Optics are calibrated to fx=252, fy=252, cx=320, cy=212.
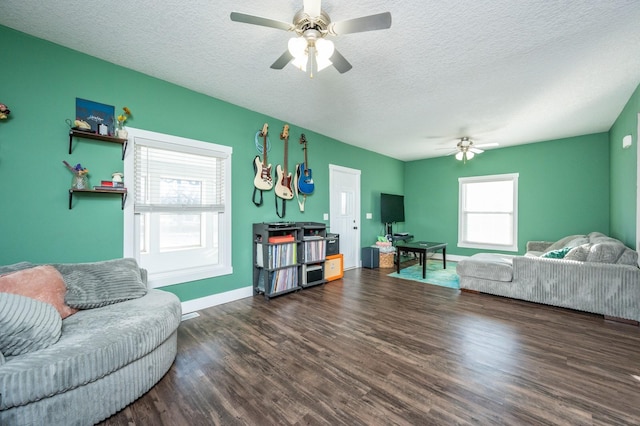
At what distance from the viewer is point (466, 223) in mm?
6121

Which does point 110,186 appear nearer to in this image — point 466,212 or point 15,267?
point 15,267

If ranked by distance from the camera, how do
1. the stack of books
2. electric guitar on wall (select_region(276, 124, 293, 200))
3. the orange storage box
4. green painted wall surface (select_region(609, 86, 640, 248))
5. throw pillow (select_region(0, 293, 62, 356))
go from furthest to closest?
the orange storage box → electric guitar on wall (select_region(276, 124, 293, 200)) → green painted wall surface (select_region(609, 86, 640, 248)) → the stack of books → throw pillow (select_region(0, 293, 62, 356))

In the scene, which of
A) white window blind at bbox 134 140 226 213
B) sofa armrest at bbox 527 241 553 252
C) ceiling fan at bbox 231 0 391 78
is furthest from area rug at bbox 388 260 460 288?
ceiling fan at bbox 231 0 391 78

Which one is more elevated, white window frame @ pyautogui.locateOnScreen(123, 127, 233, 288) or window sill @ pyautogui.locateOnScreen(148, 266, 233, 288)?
white window frame @ pyautogui.locateOnScreen(123, 127, 233, 288)

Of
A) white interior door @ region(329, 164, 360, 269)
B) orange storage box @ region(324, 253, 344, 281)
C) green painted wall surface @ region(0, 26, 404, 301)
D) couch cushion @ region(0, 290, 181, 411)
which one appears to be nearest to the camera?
couch cushion @ region(0, 290, 181, 411)

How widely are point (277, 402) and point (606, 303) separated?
3654 mm

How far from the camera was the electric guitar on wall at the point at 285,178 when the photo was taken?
392cm

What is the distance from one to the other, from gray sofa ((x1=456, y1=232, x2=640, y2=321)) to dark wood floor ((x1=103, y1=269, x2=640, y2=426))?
0.17 meters

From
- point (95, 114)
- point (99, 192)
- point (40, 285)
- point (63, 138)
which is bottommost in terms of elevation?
point (40, 285)

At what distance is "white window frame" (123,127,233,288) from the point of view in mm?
2598

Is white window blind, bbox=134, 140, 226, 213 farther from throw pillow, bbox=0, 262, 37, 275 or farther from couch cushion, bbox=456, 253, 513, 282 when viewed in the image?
couch cushion, bbox=456, 253, 513, 282

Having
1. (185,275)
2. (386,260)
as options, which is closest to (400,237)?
(386,260)

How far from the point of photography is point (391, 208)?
6238mm

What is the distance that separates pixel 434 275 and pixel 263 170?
141 inches
